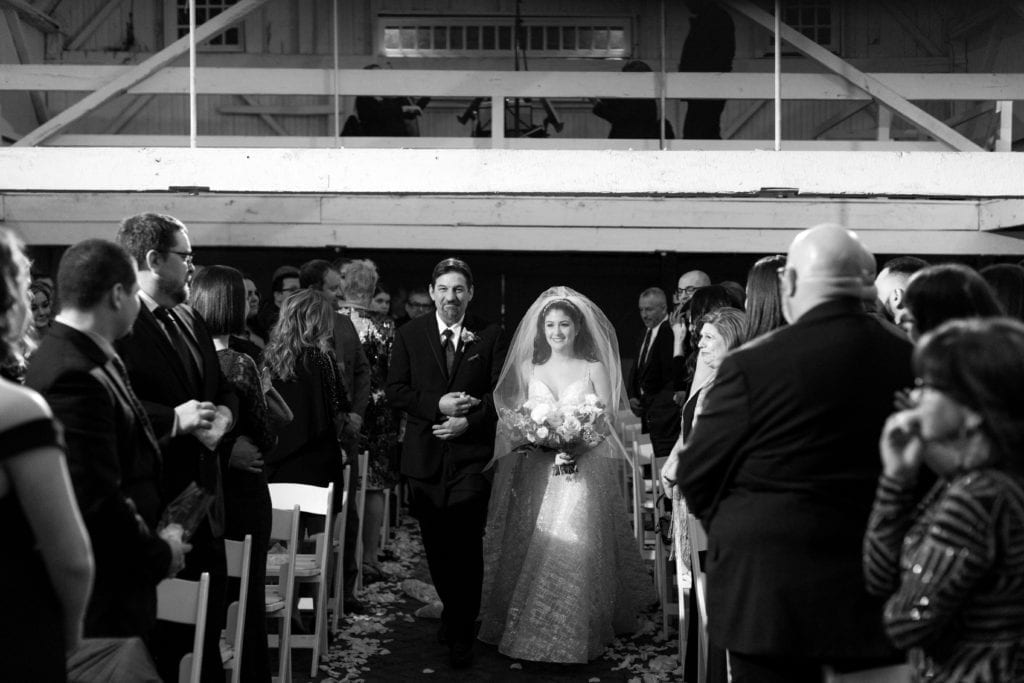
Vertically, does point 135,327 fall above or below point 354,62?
below

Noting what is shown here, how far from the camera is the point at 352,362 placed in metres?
7.85

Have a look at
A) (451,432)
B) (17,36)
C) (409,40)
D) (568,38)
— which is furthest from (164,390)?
(568,38)

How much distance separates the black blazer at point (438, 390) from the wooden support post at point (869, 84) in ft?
16.1

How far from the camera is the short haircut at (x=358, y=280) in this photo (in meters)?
8.73

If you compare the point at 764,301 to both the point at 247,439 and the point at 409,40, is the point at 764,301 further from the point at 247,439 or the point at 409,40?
the point at 409,40

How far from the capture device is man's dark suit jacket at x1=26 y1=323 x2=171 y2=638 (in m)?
3.21

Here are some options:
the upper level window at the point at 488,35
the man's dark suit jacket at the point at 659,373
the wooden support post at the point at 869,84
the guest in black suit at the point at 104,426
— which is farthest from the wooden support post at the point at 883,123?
the guest in black suit at the point at 104,426

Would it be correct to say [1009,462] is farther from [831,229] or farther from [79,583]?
[79,583]

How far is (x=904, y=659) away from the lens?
11.5 feet

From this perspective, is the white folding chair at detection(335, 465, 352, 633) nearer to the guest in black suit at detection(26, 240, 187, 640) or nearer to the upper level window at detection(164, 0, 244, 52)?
the guest in black suit at detection(26, 240, 187, 640)

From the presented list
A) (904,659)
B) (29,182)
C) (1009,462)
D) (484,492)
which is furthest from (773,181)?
(1009,462)

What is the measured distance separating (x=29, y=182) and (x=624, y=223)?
5529 millimetres

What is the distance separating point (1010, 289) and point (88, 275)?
3687 mm

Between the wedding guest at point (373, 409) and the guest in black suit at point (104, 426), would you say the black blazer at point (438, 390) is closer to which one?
the wedding guest at point (373, 409)
